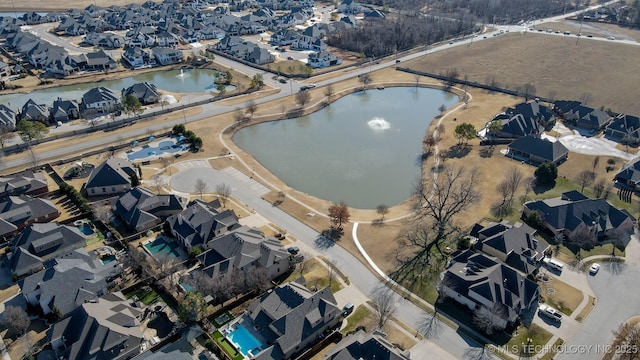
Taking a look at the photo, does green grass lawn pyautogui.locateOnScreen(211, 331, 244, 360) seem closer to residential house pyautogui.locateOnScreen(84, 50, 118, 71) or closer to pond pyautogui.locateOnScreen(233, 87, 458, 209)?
pond pyautogui.locateOnScreen(233, 87, 458, 209)


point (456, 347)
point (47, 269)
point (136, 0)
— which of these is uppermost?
point (136, 0)

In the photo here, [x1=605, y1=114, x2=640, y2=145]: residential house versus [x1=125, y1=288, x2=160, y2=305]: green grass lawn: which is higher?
[x1=605, y1=114, x2=640, y2=145]: residential house

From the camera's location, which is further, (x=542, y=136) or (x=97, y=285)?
(x=542, y=136)

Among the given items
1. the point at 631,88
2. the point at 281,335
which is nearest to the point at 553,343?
the point at 281,335

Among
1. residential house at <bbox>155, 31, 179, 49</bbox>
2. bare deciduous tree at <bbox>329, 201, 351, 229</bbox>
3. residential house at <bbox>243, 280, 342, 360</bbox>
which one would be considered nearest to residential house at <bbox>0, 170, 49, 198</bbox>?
residential house at <bbox>243, 280, 342, 360</bbox>

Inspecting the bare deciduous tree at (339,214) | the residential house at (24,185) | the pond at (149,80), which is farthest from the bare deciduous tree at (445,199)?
the pond at (149,80)

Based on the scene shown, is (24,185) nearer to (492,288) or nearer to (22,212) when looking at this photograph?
(22,212)

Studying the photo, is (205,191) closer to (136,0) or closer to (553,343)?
(553,343)
